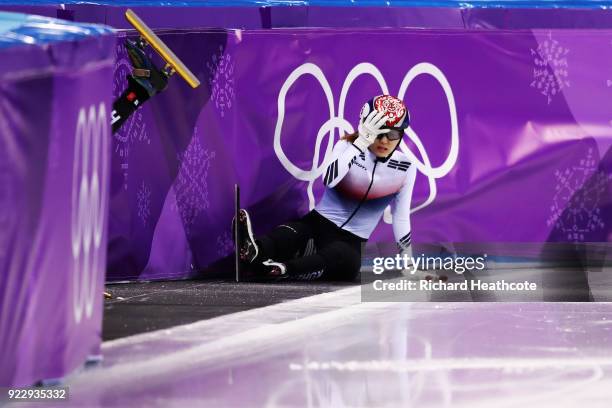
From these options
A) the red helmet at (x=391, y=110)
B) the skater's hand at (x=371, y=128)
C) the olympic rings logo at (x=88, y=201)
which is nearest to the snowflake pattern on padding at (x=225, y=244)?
the skater's hand at (x=371, y=128)

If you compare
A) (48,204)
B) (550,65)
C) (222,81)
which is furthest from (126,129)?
(48,204)

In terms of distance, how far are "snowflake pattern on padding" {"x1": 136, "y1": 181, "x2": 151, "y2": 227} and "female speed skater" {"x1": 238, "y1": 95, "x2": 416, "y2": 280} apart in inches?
23.1

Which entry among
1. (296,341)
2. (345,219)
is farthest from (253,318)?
(345,219)

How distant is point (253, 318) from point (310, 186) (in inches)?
97.2

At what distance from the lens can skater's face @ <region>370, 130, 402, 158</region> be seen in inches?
292

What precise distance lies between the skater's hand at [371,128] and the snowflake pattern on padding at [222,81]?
863 mm

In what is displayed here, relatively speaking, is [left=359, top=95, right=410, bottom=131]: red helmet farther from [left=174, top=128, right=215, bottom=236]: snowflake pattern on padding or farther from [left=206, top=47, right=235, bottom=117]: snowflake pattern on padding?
[left=174, top=128, right=215, bottom=236]: snowflake pattern on padding

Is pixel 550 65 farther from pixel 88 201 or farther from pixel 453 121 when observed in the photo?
pixel 88 201

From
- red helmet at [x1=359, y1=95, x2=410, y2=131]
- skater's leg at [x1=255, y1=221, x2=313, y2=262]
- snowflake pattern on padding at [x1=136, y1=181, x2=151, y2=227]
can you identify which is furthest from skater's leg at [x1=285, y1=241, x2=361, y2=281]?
snowflake pattern on padding at [x1=136, y1=181, x2=151, y2=227]

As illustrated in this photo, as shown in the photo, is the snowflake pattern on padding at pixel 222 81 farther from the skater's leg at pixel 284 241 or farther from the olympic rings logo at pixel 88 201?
the olympic rings logo at pixel 88 201

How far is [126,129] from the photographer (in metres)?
7.39

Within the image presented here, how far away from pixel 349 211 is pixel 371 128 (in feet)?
1.88

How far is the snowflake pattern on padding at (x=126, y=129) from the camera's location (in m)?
7.36

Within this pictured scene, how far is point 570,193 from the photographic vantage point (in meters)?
7.77
